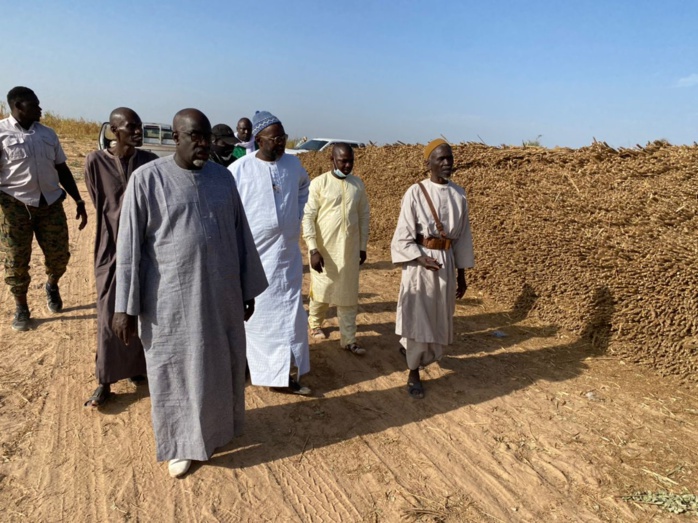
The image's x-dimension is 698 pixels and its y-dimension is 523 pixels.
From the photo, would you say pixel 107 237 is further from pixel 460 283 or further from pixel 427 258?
pixel 460 283

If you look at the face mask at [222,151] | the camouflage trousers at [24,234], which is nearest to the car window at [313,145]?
the face mask at [222,151]

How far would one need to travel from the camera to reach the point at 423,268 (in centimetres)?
405

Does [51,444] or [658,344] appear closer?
[51,444]

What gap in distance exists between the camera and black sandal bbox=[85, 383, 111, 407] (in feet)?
11.7

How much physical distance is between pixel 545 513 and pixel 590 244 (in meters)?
3.08

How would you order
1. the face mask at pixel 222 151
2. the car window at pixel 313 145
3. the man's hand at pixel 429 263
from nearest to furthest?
the man's hand at pixel 429 263 < the face mask at pixel 222 151 < the car window at pixel 313 145

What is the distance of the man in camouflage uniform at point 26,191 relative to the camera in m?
4.59

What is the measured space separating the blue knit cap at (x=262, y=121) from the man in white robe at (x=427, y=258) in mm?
1245

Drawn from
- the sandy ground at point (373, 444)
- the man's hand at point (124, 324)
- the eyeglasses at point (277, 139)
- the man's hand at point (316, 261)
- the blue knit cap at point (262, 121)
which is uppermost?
the blue knit cap at point (262, 121)

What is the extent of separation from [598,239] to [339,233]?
264 cm

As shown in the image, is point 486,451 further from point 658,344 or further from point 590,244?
point 590,244

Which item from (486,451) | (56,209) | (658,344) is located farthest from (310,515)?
(56,209)

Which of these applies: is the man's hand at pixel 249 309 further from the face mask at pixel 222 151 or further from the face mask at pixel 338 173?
the face mask at pixel 222 151

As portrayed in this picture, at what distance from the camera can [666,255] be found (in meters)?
4.23
